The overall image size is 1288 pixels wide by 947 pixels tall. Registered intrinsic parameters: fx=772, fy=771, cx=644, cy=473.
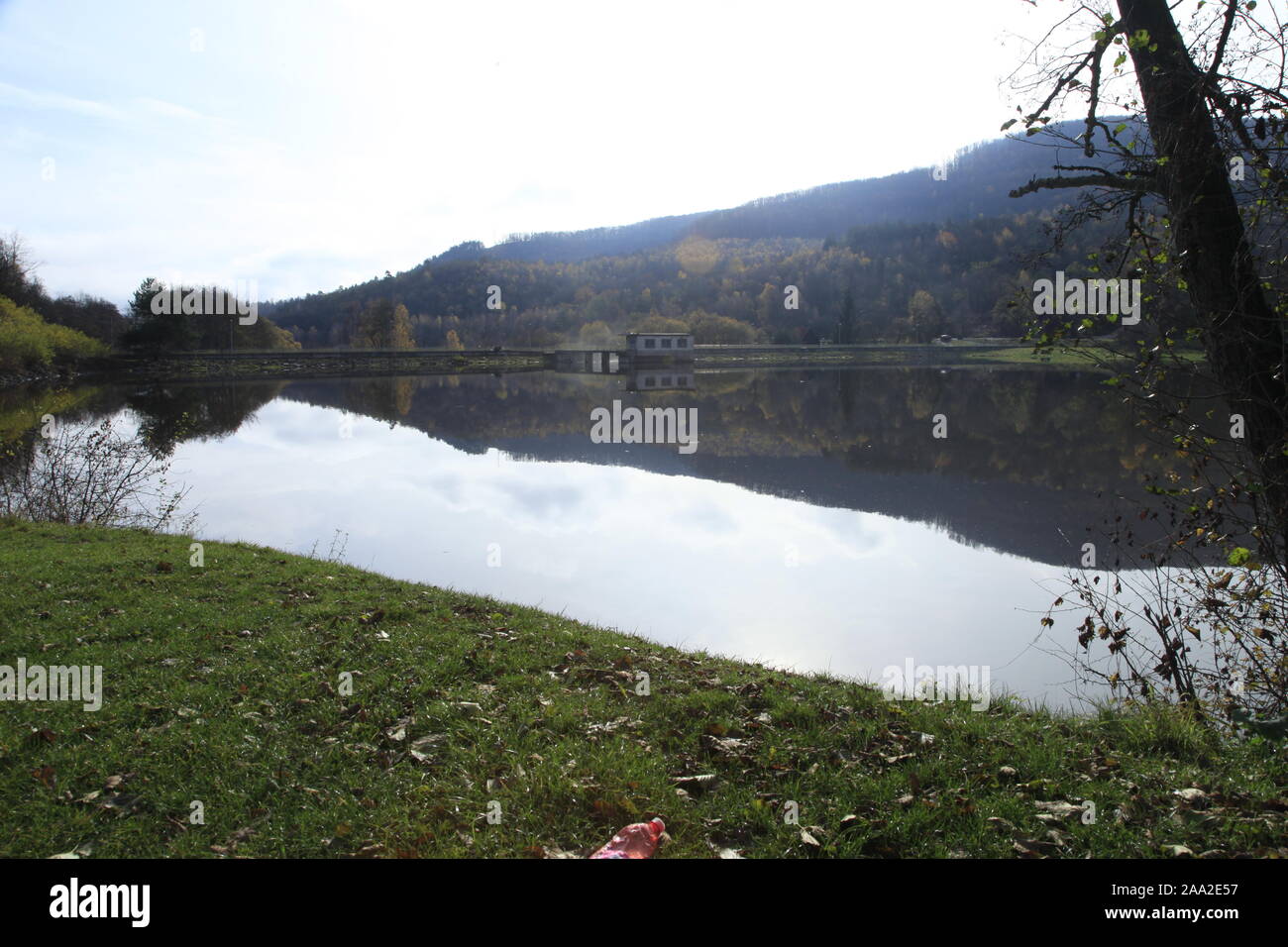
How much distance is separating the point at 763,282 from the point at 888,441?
107615 mm

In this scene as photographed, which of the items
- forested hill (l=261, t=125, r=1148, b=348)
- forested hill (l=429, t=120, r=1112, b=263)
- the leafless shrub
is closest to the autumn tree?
the leafless shrub

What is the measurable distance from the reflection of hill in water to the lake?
0.40ft

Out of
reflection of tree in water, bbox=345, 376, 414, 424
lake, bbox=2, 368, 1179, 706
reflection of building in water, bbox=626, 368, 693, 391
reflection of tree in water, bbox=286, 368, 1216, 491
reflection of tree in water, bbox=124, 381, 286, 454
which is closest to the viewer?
lake, bbox=2, 368, 1179, 706

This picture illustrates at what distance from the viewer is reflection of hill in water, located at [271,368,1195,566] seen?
50.0 feet

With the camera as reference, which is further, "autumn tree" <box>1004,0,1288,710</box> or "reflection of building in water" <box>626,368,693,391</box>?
"reflection of building in water" <box>626,368,693,391</box>

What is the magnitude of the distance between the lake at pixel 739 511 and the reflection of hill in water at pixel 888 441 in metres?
0.12

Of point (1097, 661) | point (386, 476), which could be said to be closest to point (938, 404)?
point (386, 476)

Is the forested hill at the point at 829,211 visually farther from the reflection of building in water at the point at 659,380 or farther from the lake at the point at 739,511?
the lake at the point at 739,511

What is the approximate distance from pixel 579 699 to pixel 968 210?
166 m

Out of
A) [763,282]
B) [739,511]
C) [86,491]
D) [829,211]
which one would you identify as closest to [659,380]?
[739,511]

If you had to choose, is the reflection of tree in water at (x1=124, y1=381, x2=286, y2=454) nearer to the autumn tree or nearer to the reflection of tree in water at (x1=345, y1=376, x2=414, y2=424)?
the reflection of tree in water at (x1=345, y1=376, x2=414, y2=424)

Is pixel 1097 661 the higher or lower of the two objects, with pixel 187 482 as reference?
lower
